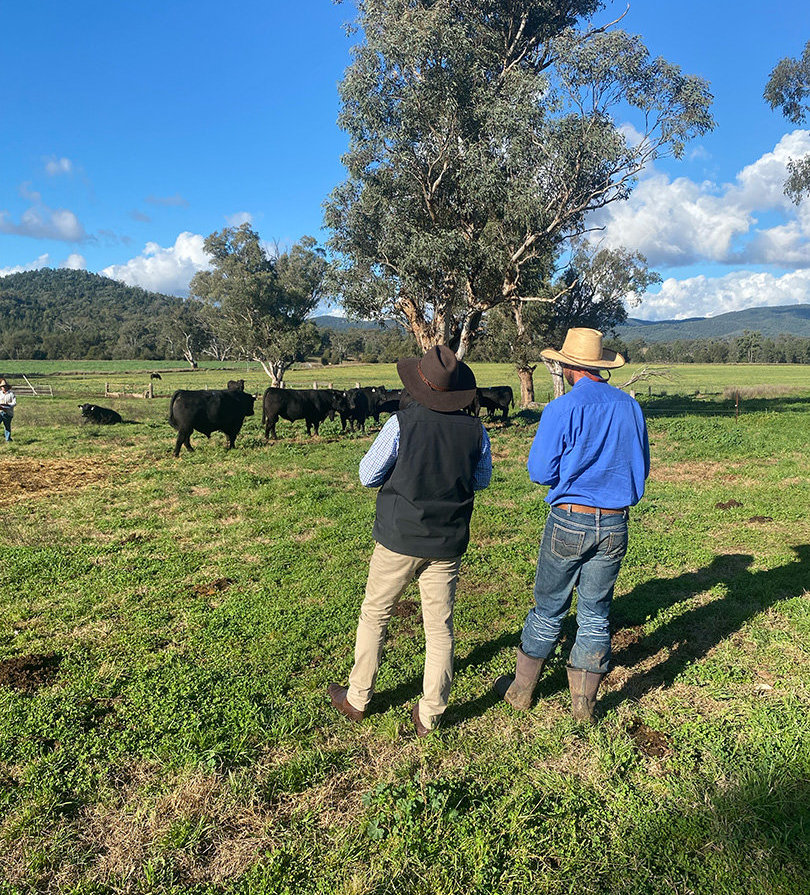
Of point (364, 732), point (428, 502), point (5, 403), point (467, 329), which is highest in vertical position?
point (467, 329)

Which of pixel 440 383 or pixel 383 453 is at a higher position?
pixel 440 383

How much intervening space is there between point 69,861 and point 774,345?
142765mm

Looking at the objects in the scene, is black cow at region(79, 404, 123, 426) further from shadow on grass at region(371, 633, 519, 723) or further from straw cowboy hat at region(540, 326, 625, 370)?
straw cowboy hat at region(540, 326, 625, 370)

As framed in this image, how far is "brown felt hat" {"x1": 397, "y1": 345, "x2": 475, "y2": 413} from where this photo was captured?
3.22 m

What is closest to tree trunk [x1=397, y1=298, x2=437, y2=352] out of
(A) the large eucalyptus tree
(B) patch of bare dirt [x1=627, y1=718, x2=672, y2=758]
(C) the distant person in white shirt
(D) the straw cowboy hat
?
(A) the large eucalyptus tree

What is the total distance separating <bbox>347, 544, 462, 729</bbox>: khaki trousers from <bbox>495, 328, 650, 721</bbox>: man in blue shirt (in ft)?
2.14

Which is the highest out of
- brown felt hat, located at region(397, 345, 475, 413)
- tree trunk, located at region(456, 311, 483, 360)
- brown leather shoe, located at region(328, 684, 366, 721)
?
tree trunk, located at region(456, 311, 483, 360)

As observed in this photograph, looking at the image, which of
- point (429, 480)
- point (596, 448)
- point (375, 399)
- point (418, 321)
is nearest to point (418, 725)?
point (429, 480)

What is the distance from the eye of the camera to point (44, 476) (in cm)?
1068

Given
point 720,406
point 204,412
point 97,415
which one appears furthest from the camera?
point 720,406

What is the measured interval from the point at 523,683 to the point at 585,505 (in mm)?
1266

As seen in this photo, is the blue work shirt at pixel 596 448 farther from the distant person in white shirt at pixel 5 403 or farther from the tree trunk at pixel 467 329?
the distant person in white shirt at pixel 5 403

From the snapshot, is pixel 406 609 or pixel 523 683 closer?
pixel 523 683

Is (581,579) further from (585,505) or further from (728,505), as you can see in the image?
(728,505)
